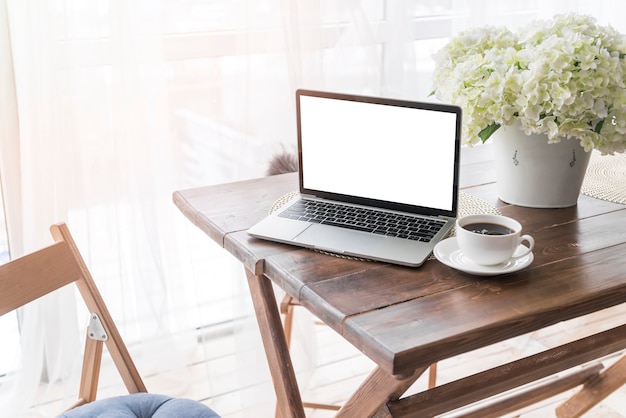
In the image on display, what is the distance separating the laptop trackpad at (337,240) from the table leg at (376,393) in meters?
0.22

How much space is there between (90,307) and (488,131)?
0.84 m

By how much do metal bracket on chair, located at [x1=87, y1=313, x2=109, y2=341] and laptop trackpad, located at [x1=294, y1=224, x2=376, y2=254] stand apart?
0.42 m

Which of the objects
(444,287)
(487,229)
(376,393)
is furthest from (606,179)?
(376,393)

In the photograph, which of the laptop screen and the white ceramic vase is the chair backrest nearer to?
the laptop screen

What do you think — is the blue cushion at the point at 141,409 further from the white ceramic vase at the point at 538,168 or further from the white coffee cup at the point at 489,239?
the white ceramic vase at the point at 538,168

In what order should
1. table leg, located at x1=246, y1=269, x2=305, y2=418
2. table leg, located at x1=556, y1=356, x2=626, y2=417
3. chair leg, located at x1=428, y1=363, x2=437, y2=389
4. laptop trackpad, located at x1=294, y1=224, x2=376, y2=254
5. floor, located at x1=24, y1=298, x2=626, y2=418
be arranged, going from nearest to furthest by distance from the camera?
laptop trackpad, located at x1=294, y1=224, x2=376, y2=254 < table leg, located at x1=246, y1=269, x2=305, y2=418 < table leg, located at x1=556, y1=356, x2=626, y2=417 < chair leg, located at x1=428, y1=363, x2=437, y2=389 < floor, located at x1=24, y1=298, x2=626, y2=418

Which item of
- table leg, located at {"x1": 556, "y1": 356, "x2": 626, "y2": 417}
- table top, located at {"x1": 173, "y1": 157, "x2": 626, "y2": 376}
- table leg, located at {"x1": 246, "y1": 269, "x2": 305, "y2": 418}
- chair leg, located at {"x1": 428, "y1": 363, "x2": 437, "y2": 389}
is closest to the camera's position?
table top, located at {"x1": 173, "y1": 157, "x2": 626, "y2": 376}

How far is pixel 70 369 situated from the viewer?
2242mm

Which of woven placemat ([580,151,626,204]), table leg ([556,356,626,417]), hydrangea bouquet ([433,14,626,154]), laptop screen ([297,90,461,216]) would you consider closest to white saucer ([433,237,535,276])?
laptop screen ([297,90,461,216])

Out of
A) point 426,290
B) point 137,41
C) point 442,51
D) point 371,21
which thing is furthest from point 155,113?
point 426,290

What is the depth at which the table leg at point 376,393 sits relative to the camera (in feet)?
4.11

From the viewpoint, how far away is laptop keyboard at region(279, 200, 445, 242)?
1.42 metres

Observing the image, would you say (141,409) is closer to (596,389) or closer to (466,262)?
(466,262)

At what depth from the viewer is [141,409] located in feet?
4.73
